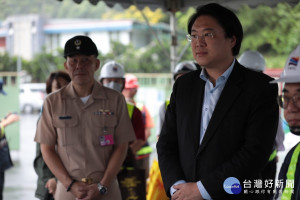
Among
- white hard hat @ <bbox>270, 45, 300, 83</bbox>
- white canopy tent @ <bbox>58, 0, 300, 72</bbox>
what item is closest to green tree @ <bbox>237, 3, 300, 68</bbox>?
white canopy tent @ <bbox>58, 0, 300, 72</bbox>

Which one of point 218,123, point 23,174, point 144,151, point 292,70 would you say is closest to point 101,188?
point 218,123

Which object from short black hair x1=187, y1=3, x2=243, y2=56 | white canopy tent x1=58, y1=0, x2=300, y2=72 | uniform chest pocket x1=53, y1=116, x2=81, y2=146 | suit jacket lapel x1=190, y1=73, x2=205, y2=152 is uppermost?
white canopy tent x1=58, y1=0, x2=300, y2=72

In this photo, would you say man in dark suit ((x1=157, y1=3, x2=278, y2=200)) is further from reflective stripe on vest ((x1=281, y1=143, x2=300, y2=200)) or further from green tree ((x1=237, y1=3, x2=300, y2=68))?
green tree ((x1=237, y1=3, x2=300, y2=68))

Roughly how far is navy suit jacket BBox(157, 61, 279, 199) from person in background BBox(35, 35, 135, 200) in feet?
2.61

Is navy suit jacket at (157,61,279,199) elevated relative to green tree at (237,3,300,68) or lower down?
lower down

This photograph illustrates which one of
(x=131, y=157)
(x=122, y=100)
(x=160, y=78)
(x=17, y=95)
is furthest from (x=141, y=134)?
(x=160, y=78)

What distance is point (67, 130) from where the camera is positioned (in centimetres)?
297

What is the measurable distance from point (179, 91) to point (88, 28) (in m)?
27.2

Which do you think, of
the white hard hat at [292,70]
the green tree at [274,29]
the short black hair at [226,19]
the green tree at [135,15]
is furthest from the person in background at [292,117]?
the green tree at [135,15]

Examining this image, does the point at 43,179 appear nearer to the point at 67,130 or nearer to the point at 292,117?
the point at 67,130

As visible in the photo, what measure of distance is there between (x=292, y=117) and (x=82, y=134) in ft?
5.00

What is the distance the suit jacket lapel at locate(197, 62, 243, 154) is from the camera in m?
2.16

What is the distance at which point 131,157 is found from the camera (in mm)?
3801

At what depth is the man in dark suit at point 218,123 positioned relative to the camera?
2146 mm
